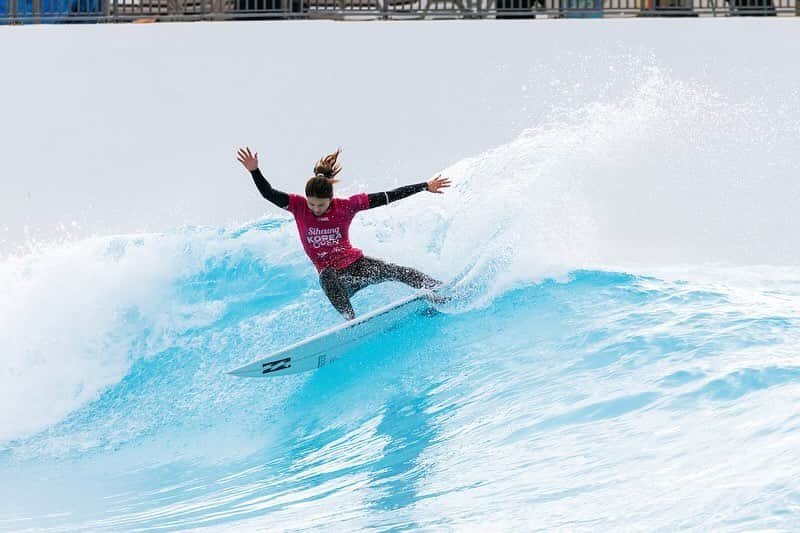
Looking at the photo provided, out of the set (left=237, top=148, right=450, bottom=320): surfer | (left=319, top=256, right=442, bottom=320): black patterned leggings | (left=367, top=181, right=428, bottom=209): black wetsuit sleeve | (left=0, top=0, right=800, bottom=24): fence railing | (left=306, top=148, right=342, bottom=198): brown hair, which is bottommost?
(left=319, top=256, right=442, bottom=320): black patterned leggings

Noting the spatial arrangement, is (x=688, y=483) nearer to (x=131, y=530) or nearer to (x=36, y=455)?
(x=131, y=530)

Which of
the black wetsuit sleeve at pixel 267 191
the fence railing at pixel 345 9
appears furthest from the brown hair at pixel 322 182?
the fence railing at pixel 345 9

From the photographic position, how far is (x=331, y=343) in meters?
7.06

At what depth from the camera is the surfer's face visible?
22.7 feet

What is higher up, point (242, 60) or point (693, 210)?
point (242, 60)

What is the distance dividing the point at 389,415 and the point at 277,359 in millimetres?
744

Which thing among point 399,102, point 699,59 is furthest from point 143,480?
point 699,59

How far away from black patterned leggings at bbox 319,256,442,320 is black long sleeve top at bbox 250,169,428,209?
1.36 ft

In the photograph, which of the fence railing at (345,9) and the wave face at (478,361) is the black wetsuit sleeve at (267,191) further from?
the fence railing at (345,9)

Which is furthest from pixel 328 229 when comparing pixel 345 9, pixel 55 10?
pixel 55 10

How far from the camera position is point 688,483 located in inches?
181

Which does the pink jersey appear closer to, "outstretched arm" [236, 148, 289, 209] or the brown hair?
"outstretched arm" [236, 148, 289, 209]

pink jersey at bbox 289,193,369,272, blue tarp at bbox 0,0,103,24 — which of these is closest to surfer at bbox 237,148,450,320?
pink jersey at bbox 289,193,369,272

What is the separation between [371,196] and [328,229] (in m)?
0.34
